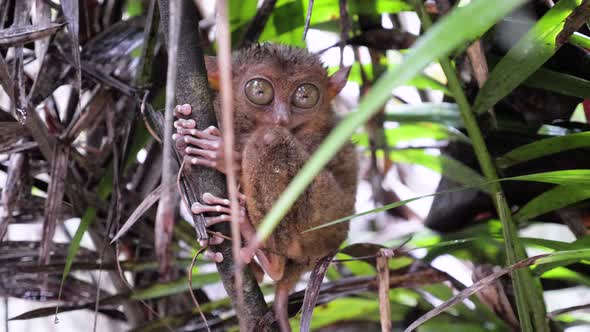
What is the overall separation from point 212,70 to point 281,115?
372 mm

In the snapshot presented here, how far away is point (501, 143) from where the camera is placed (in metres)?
2.66

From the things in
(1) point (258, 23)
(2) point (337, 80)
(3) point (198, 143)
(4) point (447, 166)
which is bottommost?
(3) point (198, 143)

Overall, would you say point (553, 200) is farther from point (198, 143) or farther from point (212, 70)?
point (212, 70)

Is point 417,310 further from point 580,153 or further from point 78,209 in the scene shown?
point 78,209

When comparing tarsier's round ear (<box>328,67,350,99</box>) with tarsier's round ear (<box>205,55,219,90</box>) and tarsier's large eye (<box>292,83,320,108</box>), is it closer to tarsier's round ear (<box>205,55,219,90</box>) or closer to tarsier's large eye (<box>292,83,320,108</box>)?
tarsier's large eye (<box>292,83,320,108</box>)

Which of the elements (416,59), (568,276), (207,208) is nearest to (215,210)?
(207,208)

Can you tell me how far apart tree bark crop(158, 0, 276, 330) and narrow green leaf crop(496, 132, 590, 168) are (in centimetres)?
107

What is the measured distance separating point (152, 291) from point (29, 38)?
3.67 ft

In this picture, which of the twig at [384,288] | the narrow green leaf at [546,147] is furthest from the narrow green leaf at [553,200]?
the twig at [384,288]

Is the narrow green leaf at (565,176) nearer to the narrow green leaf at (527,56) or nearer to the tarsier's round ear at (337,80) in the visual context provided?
the narrow green leaf at (527,56)

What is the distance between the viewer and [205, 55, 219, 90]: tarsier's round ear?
2.59 meters

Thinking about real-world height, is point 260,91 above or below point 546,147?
above

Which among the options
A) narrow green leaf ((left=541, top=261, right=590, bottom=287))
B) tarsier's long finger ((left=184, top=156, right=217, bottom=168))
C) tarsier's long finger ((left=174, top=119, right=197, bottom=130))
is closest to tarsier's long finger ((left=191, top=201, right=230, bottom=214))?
tarsier's long finger ((left=184, top=156, right=217, bottom=168))

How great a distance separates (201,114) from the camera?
5.70ft
